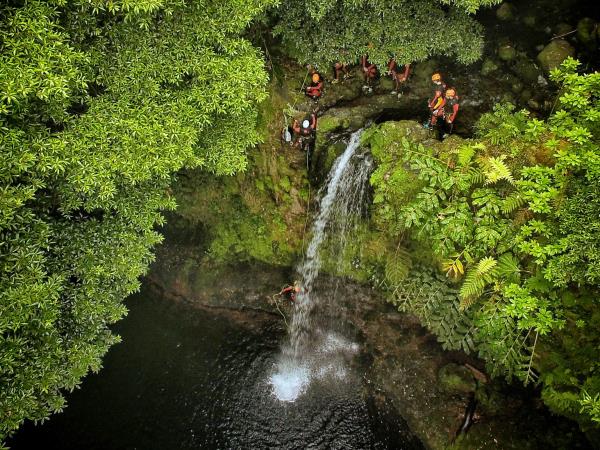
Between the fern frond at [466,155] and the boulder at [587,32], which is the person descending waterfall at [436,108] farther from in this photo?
the boulder at [587,32]

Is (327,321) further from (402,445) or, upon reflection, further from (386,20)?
(386,20)

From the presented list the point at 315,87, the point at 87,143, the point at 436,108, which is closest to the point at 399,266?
the point at 436,108

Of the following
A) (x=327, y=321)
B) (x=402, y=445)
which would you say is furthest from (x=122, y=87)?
(x=402, y=445)

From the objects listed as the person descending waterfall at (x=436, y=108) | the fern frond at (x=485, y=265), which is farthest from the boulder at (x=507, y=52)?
the fern frond at (x=485, y=265)

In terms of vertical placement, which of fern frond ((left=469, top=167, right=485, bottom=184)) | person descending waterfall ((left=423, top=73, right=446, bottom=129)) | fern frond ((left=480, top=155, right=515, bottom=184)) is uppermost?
person descending waterfall ((left=423, top=73, right=446, bottom=129))

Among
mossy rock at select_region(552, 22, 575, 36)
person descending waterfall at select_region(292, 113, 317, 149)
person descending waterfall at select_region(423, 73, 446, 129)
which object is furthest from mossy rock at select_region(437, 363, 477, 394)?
mossy rock at select_region(552, 22, 575, 36)

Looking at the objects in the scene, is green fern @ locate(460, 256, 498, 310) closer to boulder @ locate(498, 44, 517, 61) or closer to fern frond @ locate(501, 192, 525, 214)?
fern frond @ locate(501, 192, 525, 214)
